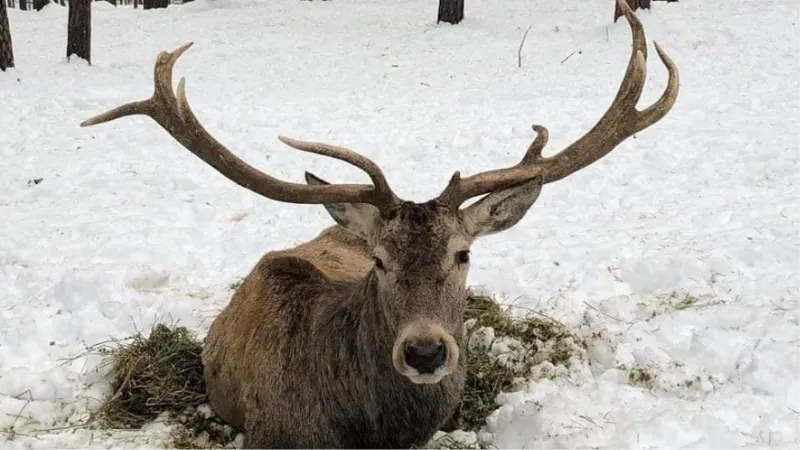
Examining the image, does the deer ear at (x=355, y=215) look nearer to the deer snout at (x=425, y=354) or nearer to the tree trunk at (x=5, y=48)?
the deer snout at (x=425, y=354)

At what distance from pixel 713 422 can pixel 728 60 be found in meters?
12.9

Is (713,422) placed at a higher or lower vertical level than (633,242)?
higher

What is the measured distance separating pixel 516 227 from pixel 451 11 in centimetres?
1336

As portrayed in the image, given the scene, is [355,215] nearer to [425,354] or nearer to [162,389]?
[425,354]

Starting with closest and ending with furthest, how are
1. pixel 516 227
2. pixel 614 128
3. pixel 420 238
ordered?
1. pixel 420 238
2. pixel 614 128
3. pixel 516 227

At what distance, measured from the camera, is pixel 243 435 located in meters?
4.84

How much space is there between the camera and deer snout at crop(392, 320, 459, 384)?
132 inches

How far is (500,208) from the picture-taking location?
417 cm

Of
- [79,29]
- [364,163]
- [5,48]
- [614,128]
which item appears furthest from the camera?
[79,29]

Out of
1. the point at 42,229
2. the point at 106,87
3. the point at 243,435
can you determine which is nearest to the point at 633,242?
the point at 243,435

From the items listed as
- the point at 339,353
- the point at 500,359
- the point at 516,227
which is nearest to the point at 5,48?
the point at 516,227

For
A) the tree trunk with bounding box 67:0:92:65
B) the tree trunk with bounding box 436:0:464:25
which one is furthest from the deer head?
the tree trunk with bounding box 436:0:464:25

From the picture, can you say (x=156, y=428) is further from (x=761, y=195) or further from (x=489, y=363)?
(x=761, y=195)

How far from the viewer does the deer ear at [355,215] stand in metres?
4.17
